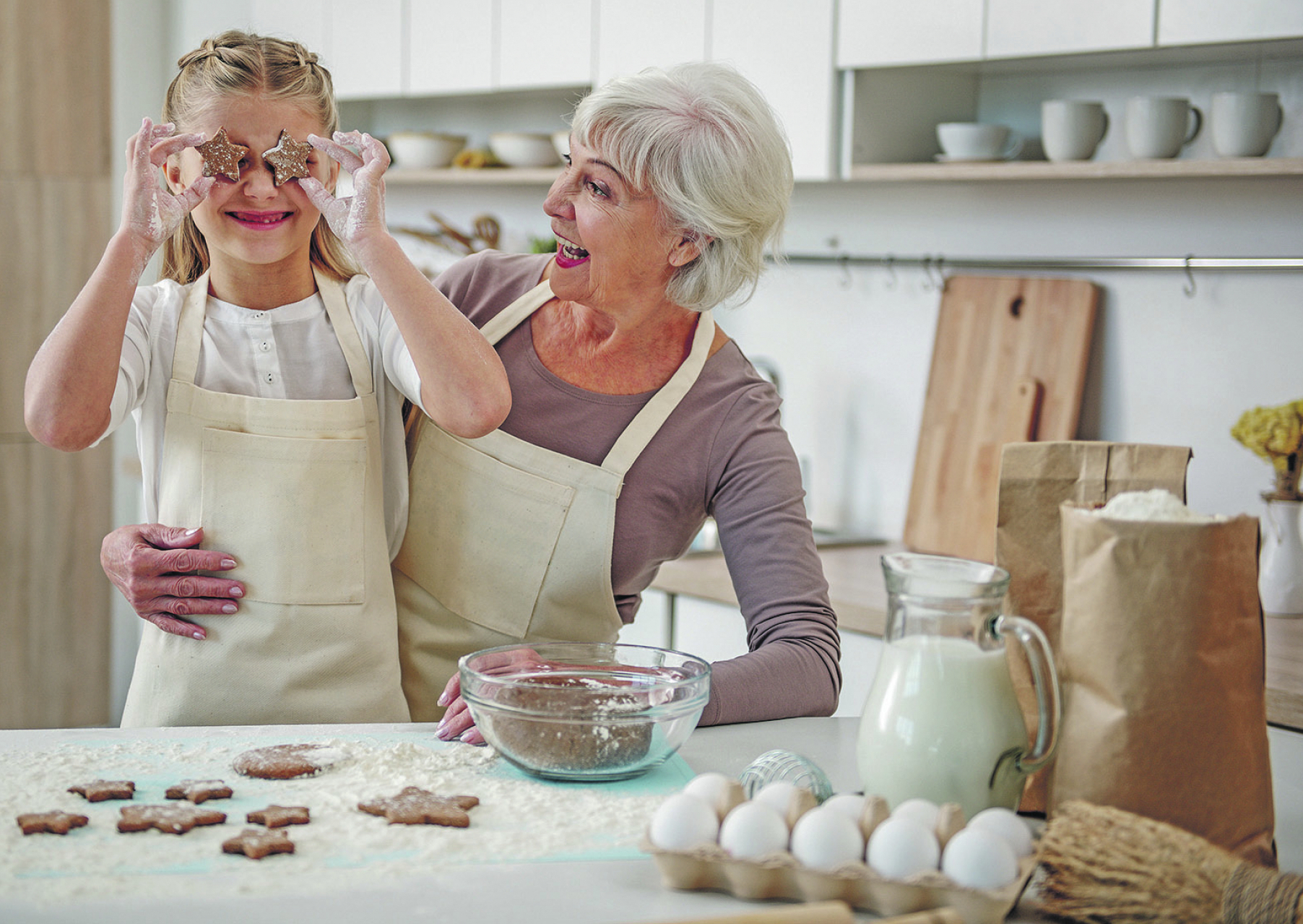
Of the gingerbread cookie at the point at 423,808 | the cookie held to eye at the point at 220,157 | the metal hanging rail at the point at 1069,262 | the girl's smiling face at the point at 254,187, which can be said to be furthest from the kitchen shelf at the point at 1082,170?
the gingerbread cookie at the point at 423,808

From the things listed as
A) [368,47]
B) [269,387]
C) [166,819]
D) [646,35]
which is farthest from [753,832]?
[368,47]

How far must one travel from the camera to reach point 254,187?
52.7 inches

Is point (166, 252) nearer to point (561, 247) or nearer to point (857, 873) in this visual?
point (561, 247)

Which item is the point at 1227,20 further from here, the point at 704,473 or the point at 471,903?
the point at 471,903

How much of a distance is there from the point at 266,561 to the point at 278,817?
0.48 meters

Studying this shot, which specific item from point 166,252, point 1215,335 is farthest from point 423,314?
point 1215,335

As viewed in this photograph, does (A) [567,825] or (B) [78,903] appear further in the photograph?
(A) [567,825]

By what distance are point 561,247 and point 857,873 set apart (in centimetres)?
96

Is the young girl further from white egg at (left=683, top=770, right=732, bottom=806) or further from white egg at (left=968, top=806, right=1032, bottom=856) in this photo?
white egg at (left=968, top=806, right=1032, bottom=856)

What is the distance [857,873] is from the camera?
0.81 m

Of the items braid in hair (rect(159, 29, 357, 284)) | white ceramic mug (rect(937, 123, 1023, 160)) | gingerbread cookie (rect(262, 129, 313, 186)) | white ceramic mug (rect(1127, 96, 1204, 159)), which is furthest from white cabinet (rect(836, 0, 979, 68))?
gingerbread cookie (rect(262, 129, 313, 186))

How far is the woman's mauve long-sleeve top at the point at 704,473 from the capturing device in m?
1.48

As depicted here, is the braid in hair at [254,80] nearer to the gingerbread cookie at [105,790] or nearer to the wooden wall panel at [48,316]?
the gingerbread cookie at [105,790]

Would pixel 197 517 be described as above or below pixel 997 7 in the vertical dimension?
below
